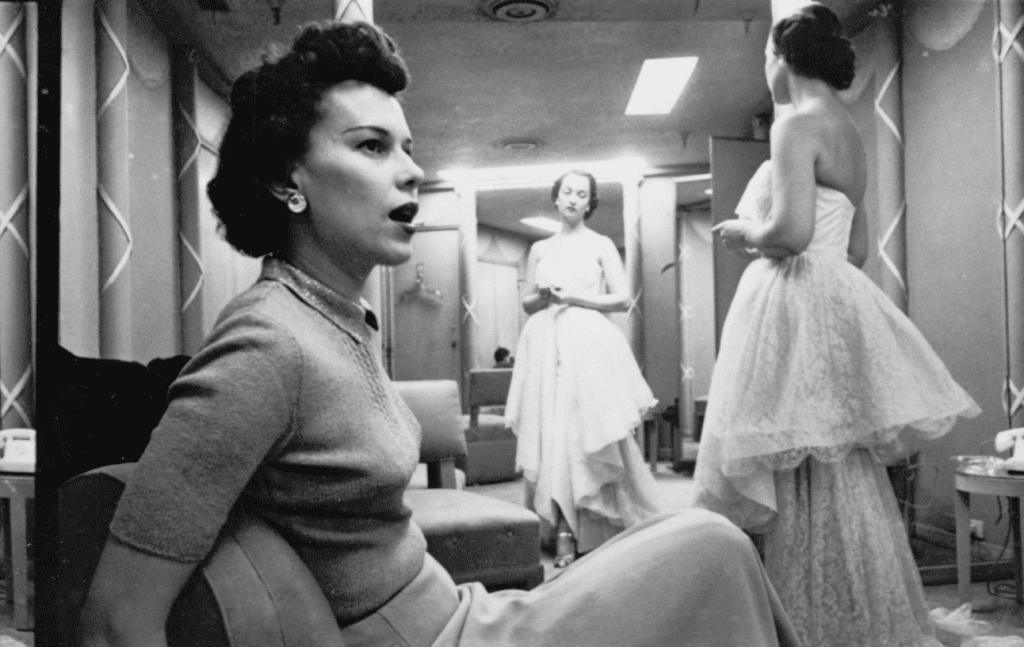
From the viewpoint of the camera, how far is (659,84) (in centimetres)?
372

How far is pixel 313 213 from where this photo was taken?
30.1 inches

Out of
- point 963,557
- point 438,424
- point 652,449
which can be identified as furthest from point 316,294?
point 652,449

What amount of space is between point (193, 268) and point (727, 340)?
1054 millimetres

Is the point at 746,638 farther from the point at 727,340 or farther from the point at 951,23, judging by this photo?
the point at 951,23

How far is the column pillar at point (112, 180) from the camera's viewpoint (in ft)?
3.76

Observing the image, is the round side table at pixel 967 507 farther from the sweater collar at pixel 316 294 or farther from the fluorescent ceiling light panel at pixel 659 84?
the fluorescent ceiling light panel at pixel 659 84

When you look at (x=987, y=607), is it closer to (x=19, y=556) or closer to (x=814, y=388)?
(x=814, y=388)

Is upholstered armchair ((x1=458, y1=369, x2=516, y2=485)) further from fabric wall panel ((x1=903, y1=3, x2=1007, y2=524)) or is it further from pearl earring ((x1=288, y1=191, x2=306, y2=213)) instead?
pearl earring ((x1=288, y1=191, x2=306, y2=213))

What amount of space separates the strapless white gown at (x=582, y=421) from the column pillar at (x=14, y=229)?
1868 mm

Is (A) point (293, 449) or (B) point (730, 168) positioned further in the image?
(B) point (730, 168)

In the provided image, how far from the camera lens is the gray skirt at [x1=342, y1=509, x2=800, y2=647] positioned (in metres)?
0.67

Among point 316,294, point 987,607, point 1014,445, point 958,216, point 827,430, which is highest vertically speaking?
point 958,216

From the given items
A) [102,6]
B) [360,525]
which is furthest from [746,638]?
[102,6]

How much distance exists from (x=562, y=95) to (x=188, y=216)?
8.85 feet
